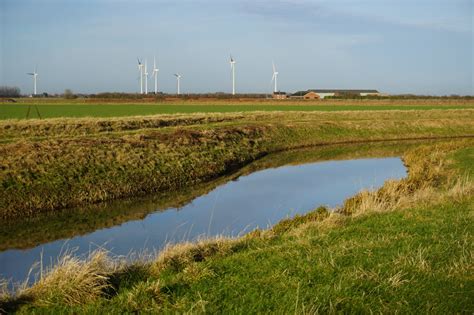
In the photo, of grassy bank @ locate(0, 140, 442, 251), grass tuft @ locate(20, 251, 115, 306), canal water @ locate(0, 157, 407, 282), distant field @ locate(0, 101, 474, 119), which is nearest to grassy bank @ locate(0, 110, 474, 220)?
grassy bank @ locate(0, 140, 442, 251)

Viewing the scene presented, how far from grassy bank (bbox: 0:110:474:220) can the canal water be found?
2.23 metres

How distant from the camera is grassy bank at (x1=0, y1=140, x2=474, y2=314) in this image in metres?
6.60

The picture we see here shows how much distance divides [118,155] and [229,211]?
823cm

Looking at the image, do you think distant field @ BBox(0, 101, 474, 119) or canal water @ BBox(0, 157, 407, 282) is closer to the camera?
canal water @ BBox(0, 157, 407, 282)

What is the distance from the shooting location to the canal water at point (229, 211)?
1427cm

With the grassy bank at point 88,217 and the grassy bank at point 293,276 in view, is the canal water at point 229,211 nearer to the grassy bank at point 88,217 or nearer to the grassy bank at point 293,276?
the grassy bank at point 88,217

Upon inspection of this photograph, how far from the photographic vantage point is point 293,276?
25.0ft

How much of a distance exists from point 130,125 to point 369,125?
2459cm

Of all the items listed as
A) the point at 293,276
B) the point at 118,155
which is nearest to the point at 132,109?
the point at 118,155

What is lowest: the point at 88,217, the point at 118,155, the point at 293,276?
the point at 88,217

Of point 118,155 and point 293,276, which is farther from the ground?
point 118,155

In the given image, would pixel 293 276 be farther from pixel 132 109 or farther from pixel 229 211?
pixel 132 109

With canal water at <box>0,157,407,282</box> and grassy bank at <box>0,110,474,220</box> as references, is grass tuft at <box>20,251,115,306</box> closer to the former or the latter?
canal water at <box>0,157,407,282</box>

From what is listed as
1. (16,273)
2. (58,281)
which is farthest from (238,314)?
(16,273)
